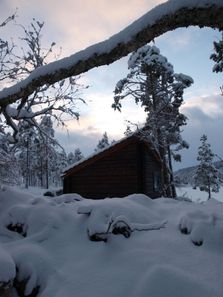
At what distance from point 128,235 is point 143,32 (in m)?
2.72

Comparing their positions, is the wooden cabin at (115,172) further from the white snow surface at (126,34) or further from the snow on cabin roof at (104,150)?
the white snow surface at (126,34)

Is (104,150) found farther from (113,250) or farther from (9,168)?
(113,250)

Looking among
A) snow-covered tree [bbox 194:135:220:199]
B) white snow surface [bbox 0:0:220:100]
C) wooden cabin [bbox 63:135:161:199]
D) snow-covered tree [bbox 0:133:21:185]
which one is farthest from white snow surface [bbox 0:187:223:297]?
snow-covered tree [bbox 194:135:220:199]

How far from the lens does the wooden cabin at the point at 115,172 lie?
2011cm

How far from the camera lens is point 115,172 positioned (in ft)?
67.5

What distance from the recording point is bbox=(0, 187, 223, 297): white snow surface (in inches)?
143

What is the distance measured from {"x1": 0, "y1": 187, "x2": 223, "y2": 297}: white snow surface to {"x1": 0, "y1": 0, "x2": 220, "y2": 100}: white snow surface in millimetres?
2260

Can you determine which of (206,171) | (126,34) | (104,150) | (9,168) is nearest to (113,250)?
(126,34)

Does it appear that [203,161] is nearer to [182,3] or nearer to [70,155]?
[182,3]

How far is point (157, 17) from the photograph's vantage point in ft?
14.0

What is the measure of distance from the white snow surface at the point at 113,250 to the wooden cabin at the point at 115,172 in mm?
14070

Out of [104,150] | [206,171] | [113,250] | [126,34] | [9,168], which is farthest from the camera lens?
[206,171]

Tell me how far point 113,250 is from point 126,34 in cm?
287

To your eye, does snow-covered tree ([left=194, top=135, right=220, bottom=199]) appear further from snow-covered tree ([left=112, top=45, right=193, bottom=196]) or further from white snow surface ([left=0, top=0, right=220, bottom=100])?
white snow surface ([left=0, top=0, right=220, bottom=100])
